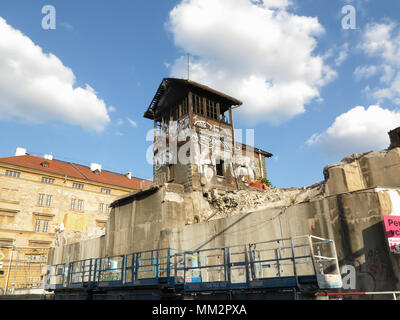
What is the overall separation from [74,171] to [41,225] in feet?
32.7

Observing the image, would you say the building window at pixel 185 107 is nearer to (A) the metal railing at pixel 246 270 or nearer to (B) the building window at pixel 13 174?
(A) the metal railing at pixel 246 270

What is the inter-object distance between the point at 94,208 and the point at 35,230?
330 inches

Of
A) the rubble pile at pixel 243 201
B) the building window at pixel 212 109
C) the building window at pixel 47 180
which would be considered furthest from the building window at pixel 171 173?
the building window at pixel 47 180

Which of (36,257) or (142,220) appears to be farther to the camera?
(36,257)

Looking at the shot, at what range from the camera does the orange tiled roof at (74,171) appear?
138 ft

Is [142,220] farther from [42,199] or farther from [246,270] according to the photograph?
[42,199]


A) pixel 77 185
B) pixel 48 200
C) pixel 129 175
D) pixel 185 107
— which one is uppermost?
pixel 129 175

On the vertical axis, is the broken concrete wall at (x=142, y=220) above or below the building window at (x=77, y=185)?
below

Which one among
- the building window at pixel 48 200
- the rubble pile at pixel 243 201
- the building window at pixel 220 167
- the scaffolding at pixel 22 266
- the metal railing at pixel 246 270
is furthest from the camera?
the building window at pixel 48 200

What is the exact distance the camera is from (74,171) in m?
47.6

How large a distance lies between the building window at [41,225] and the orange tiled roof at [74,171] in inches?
268

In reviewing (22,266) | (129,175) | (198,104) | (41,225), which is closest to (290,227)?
(198,104)

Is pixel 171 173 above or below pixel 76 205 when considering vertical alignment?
below

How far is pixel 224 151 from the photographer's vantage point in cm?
2667
